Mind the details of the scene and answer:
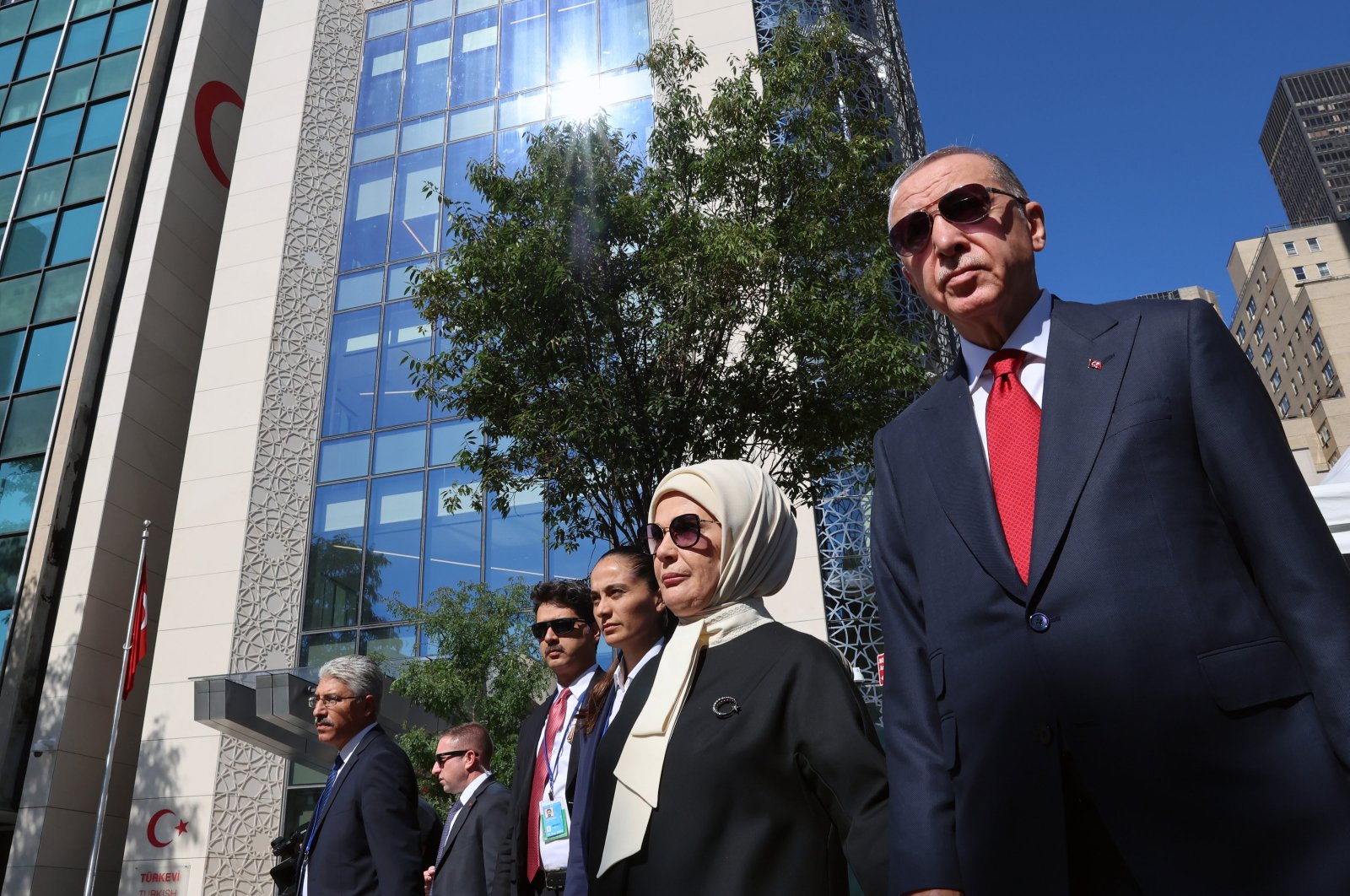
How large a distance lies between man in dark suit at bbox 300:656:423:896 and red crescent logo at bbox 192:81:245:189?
23.5 meters

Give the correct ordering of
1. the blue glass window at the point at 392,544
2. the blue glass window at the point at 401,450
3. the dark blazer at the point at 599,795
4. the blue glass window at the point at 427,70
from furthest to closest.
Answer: the blue glass window at the point at 427,70, the blue glass window at the point at 401,450, the blue glass window at the point at 392,544, the dark blazer at the point at 599,795

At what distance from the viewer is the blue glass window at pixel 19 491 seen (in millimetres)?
20891

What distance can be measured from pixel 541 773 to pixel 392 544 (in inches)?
580

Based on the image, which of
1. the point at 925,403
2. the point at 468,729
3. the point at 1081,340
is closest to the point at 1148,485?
the point at 1081,340

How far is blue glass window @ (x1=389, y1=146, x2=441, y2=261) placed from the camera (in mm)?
20469

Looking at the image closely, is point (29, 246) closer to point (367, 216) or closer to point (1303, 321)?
point (367, 216)

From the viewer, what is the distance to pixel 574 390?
28.0 ft

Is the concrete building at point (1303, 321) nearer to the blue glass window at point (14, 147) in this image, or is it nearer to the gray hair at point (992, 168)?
the blue glass window at point (14, 147)

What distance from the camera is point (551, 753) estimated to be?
4.19m

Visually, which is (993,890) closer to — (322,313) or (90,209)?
(322,313)

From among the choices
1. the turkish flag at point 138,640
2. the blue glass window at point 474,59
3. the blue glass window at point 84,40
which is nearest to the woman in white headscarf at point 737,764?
the turkish flag at point 138,640

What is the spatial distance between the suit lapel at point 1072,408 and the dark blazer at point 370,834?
3286 millimetres

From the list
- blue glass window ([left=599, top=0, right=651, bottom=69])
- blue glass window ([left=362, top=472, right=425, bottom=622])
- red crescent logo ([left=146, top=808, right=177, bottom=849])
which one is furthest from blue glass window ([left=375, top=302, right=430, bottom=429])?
red crescent logo ([left=146, top=808, right=177, bottom=849])

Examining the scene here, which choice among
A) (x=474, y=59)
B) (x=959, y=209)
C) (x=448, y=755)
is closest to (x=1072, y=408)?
(x=959, y=209)
